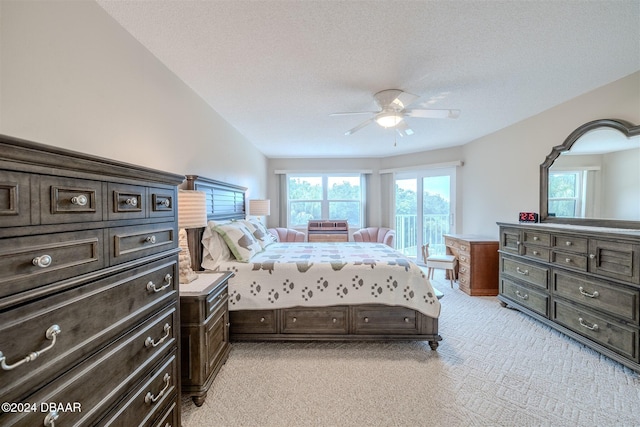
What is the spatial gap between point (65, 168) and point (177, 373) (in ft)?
3.84

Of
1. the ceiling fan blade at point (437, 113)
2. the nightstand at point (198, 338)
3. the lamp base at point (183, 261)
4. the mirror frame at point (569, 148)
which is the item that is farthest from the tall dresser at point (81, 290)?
the mirror frame at point (569, 148)

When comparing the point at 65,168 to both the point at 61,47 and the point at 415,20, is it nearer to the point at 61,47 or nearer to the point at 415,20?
the point at 61,47

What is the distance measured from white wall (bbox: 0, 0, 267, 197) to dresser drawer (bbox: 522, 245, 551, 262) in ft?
12.5

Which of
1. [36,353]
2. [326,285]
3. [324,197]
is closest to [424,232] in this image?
[324,197]

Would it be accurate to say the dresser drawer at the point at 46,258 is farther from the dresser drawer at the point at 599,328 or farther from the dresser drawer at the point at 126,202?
the dresser drawer at the point at 599,328

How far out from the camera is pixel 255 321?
2.52 metres

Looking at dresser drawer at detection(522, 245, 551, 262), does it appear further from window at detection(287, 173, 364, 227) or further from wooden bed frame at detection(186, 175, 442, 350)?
window at detection(287, 173, 364, 227)

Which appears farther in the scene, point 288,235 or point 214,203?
point 288,235

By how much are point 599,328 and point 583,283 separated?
1.24 ft

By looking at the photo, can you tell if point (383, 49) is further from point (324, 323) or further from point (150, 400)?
point (150, 400)

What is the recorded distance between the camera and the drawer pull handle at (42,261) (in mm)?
719

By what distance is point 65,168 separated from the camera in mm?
806

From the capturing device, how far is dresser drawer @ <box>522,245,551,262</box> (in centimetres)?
281

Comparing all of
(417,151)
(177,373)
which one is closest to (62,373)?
(177,373)
